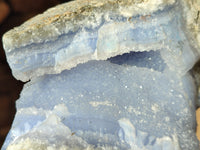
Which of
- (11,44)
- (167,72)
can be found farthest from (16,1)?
(167,72)

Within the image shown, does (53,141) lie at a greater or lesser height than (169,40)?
lesser

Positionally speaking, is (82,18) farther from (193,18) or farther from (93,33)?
(193,18)

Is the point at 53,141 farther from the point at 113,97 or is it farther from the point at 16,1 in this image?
the point at 16,1

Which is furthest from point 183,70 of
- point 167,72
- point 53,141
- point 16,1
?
point 16,1

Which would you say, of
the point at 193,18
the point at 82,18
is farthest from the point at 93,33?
the point at 193,18

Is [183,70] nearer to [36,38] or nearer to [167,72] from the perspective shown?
[167,72]

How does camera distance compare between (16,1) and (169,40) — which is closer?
(169,40)

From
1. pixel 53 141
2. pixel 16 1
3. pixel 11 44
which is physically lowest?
pixel 16 1
